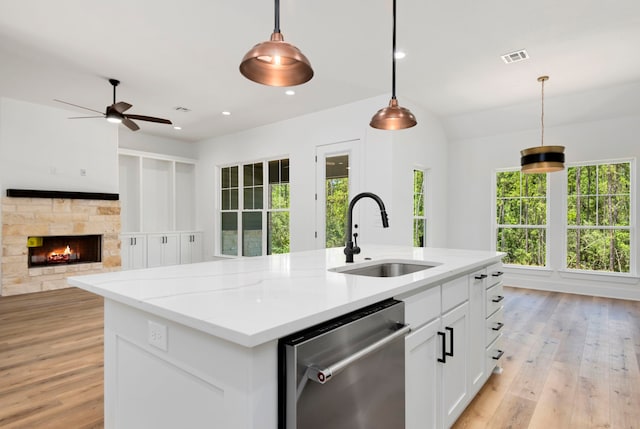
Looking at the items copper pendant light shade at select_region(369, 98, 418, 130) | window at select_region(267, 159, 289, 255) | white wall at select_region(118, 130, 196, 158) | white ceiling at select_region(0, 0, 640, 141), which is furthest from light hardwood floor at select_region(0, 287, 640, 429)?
white wall at select_region(118, 130, 196, 158)

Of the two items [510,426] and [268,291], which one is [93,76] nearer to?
[268,291]

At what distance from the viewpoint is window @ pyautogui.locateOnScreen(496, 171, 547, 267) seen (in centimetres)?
580

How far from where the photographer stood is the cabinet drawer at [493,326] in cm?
239

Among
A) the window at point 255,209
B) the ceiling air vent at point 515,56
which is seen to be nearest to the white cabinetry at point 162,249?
the window at point 255,209

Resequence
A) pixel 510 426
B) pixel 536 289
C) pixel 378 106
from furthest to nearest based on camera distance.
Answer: pixel 536 289
pixel 378 106
pixel 510 426

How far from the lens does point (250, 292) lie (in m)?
1.30

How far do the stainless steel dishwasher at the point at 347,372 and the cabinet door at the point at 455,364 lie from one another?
49 cm

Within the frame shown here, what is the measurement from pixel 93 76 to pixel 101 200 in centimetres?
249

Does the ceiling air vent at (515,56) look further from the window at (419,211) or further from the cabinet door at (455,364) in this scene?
the cabinet door at (455,364)

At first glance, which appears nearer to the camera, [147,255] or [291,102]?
[291,102]

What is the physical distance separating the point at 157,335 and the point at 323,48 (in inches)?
126

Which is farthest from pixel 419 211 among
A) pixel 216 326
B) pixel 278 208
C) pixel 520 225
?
pixel 216 326

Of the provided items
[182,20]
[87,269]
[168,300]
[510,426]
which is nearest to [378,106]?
[182,20]

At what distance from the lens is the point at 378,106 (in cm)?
498
